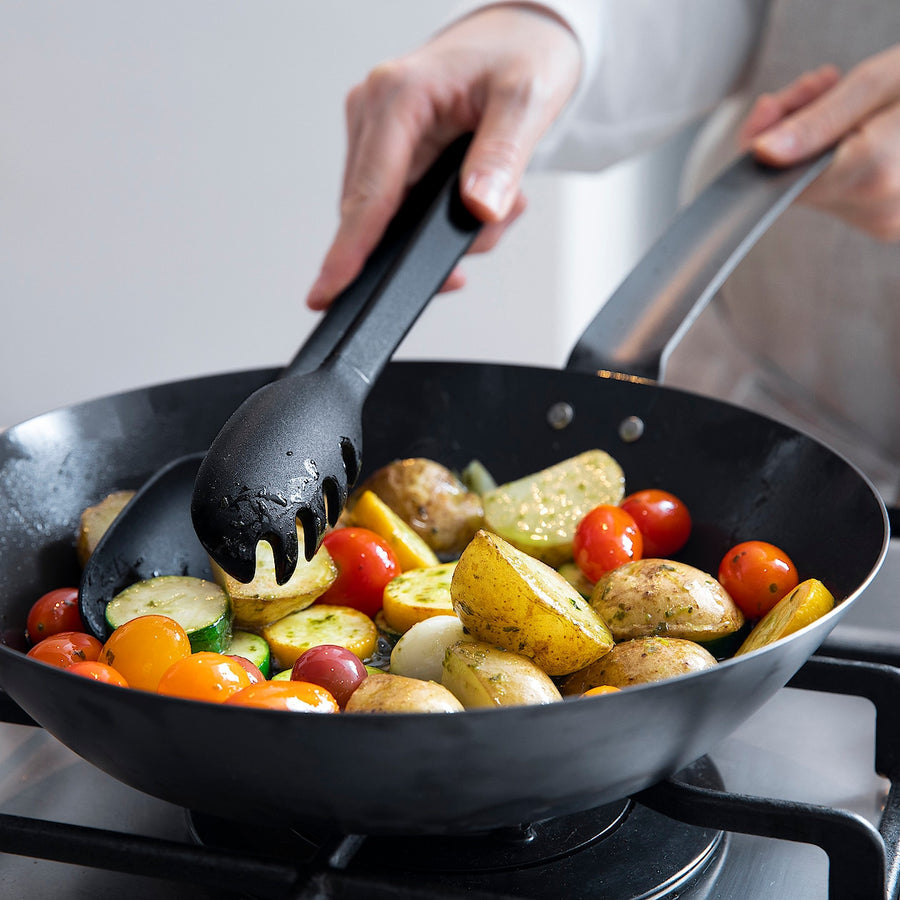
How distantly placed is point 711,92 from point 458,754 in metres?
1.46

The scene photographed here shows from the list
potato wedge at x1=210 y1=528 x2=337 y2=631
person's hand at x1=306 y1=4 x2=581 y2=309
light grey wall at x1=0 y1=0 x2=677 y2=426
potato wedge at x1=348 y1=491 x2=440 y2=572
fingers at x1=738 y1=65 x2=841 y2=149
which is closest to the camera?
potato wedge at x1=210 y1=528 x2=337 y2=631

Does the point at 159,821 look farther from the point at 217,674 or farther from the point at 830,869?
the point at 830,869

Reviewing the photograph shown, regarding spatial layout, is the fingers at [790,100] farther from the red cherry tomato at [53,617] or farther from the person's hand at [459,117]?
the red cherry tomato at [53,617]

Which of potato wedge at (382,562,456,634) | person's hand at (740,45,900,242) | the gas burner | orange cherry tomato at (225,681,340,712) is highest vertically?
person's hand at (740,45,900,242)

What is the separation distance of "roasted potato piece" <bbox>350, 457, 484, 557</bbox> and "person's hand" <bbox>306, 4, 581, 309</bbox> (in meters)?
0.21

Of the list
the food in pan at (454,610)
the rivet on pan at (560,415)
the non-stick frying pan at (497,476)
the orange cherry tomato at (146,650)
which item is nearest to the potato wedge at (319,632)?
the food in pan at (454,610)

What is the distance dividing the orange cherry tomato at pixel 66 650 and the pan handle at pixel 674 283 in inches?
22.4

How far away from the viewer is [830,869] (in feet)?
1.95

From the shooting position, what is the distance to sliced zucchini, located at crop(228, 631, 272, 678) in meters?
0.81

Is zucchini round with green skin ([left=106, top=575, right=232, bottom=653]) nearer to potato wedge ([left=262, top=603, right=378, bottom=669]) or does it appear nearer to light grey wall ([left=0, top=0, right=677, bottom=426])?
potato wedge ([left=262, top=603, right=378, bottom=669])

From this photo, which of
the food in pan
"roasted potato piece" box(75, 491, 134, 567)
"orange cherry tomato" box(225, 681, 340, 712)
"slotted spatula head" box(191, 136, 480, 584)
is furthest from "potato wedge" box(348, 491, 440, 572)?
"orange cherry tomato" box(225, 681, 340, 712)

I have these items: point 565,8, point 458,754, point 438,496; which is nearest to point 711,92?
point 565,8

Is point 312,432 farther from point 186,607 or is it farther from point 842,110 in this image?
Answer: point 842,110

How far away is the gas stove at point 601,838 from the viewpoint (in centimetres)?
57
